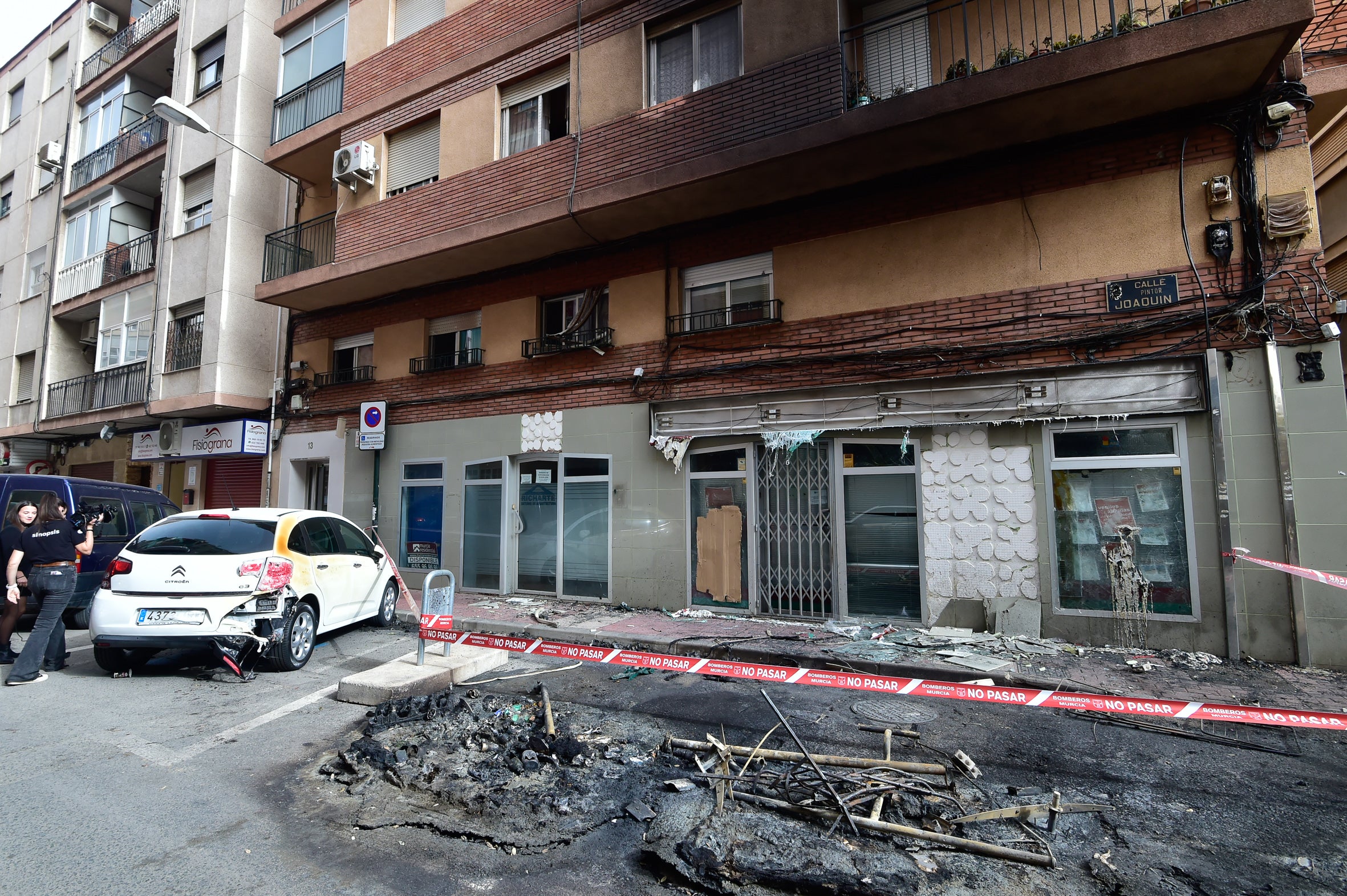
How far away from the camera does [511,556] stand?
36.1 feet

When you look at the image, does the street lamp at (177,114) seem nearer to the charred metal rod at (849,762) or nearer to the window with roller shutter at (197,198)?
the window with roller shutter at (197,198)

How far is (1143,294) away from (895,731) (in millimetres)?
5561

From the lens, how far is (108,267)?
17.8 meters

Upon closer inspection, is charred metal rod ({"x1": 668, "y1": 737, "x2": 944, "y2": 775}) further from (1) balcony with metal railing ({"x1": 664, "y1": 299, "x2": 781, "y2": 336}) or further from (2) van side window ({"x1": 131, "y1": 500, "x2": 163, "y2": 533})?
(2) van side window ({"x1": 131, "y1": 500, "x2": 163, "y2": 533})

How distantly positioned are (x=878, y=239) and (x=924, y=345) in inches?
60.4

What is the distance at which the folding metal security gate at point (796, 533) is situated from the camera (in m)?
8.45

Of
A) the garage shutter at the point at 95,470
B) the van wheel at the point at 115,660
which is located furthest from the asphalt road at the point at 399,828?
the garage shutter at the point at 95,470

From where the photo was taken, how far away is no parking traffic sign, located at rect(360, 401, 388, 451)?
12164mm

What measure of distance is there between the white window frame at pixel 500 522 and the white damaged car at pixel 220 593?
152 inches

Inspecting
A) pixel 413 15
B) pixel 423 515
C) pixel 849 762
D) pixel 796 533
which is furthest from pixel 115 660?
pixel 413 15

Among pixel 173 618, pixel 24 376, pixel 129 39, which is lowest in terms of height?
pixel 173 618

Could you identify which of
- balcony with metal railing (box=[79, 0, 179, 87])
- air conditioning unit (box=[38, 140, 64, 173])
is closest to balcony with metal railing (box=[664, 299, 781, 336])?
balcony with metal railing (box=[79, 0, 179, 87])

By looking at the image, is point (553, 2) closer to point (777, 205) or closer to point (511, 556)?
point (777, 205)

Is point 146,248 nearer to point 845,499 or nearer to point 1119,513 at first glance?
point 845,499
